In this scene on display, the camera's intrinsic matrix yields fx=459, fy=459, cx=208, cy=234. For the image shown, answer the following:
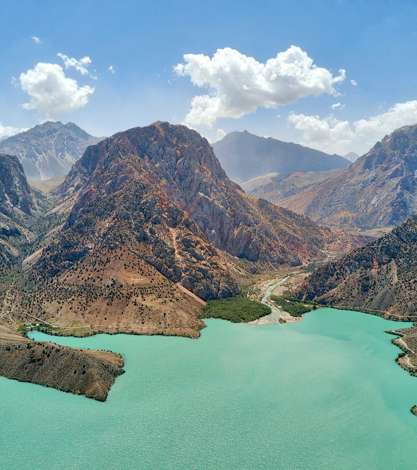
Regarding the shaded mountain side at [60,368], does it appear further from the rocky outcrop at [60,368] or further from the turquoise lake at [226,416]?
the turquoise lake at [226,416]

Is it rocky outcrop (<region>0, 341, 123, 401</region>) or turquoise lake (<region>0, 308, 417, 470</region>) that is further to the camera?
rocky outcrop (<region>0, 341, 123, 401</region>)

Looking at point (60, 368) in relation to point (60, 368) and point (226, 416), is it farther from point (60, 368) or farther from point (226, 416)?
point (226, 416)

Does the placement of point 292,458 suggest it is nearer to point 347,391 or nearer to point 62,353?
point 347,391

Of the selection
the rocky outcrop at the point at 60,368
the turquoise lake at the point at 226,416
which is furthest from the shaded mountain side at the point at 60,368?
the turquoise lake at the point at 226,416

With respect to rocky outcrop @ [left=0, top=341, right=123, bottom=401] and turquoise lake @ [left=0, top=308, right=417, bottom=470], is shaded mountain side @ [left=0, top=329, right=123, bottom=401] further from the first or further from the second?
turquoise lake @ [left=0, top=308, right=417, bottom=470]

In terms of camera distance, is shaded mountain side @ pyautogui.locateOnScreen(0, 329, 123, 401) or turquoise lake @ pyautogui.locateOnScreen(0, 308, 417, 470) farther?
shaded mountain side @ pyautogui.locateOnScreen(0, 329, 123, 401)

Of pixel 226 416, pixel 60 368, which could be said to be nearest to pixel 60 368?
pixel 60 368

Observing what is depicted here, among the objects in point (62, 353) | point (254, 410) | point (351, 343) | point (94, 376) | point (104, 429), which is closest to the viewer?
point (104, 429)

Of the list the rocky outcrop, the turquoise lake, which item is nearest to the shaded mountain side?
the rocky outcrop

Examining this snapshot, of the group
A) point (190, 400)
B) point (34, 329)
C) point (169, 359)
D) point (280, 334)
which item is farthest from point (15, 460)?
point (280, 334)
